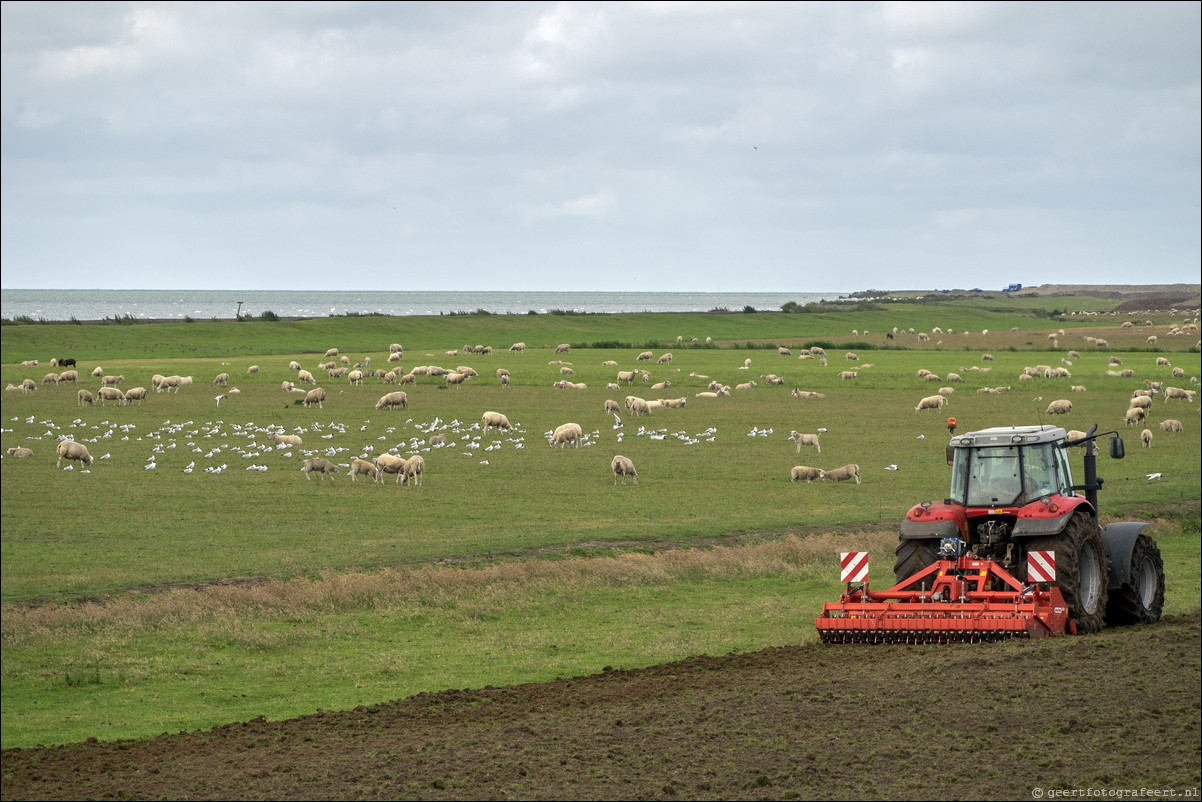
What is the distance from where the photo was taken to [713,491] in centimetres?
3372

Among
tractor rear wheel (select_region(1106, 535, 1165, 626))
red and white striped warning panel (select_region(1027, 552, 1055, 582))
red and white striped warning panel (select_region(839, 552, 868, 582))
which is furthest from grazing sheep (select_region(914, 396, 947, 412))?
red and white striped warning panel (select_region(1027, 552, 1055, 582))

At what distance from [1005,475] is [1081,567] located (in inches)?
75.0

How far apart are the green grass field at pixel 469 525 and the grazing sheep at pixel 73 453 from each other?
91 cm

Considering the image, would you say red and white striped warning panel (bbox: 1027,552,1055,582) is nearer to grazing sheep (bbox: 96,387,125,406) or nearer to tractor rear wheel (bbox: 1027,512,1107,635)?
tractor rear wheel (bbox: 1027,512,1107,635)

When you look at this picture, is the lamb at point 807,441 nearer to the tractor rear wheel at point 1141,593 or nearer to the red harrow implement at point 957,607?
the tractor rear wheel at point 1141,593

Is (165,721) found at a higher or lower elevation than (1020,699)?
lower

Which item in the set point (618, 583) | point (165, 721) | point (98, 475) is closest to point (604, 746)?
point (165, 721)

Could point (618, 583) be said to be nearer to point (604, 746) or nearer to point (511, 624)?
point (511, 624)

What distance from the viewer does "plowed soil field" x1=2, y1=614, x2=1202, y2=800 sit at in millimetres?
10609

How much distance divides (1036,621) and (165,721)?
11580 mm

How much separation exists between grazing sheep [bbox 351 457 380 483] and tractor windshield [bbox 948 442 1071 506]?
85.6 ft

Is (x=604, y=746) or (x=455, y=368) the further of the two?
(x=455, y=368)

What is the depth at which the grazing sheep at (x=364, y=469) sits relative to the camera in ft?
124

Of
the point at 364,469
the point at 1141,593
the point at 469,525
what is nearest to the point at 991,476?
the point at 1141,593
